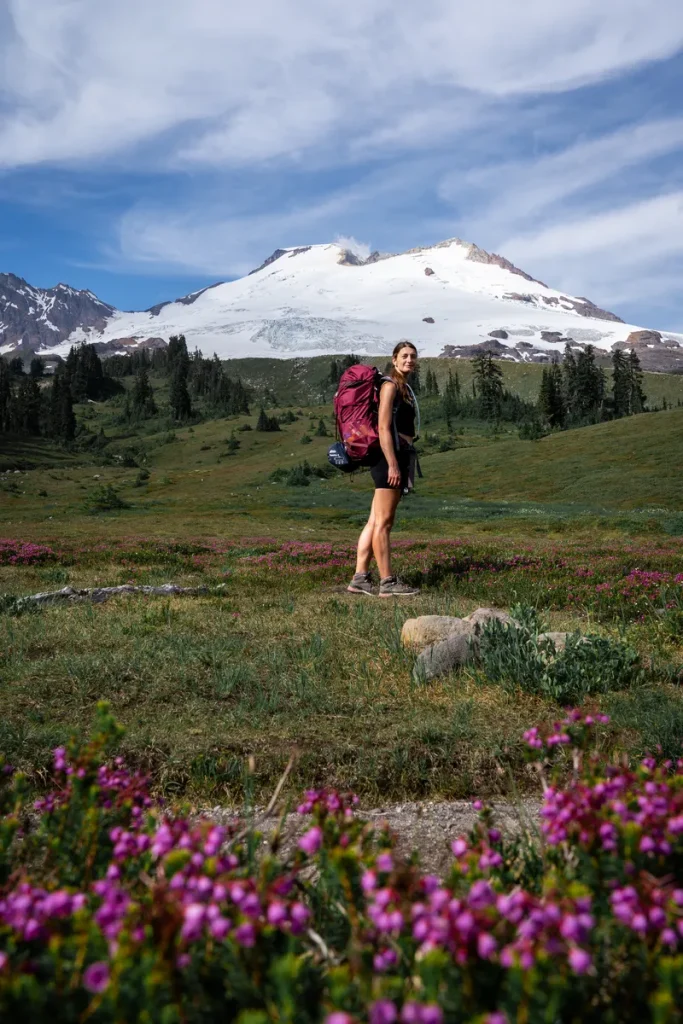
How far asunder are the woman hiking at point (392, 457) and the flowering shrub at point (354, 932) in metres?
7.51

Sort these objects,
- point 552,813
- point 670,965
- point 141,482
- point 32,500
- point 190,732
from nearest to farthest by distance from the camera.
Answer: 1. point 670,965
2. point 552,813
3. point 190,732
4. point 32,500
5. point 141,482

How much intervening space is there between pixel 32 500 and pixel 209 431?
81268 millimetres

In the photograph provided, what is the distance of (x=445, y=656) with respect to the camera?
6391mm

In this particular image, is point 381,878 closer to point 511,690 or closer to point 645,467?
point 511,690

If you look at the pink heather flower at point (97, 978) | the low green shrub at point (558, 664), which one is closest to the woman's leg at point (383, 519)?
the low green shrub at point (558, 664)

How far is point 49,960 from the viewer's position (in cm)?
157

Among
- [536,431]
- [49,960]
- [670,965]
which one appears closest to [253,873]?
[49,960]

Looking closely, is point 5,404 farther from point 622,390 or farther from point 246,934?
point 246,934

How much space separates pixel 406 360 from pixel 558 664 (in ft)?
17.4

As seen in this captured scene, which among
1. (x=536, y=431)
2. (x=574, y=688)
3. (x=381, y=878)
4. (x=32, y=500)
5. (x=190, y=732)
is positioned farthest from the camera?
(x=536, y=431)

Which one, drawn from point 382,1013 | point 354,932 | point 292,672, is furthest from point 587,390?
point 382,1013

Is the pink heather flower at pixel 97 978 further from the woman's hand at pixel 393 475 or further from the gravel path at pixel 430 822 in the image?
the woman's hand at pixel 393 475

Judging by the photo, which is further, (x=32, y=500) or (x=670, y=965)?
(x=32, y=500)

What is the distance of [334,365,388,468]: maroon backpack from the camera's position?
9.78 m
